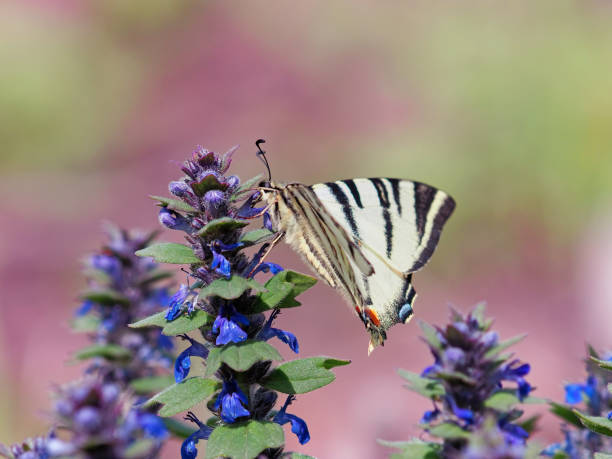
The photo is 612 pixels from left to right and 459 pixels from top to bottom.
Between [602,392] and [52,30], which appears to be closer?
[602,392]

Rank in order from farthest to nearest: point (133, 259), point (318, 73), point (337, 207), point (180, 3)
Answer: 1. point (180, 3)
2. point (318, 73)
3. point (133, 259)
4. point (337, 207)

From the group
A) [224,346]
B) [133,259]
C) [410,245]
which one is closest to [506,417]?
[224,346]

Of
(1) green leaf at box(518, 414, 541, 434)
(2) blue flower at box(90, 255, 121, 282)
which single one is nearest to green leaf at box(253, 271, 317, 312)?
(1) green leaf at box(518, 414, 541, 434)

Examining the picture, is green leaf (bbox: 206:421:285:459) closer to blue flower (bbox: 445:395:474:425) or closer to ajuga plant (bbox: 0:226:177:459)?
blue flower (bbox: 445:395:474:425)

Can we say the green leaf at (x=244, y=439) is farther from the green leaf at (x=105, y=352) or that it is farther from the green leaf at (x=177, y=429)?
the green leaf at (x=105, y=352)

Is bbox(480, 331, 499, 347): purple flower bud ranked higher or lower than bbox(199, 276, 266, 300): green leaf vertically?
→ lower

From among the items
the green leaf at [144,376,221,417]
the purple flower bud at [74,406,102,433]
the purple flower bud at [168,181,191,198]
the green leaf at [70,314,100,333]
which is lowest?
the purple flower bud at [74,406,102,433]

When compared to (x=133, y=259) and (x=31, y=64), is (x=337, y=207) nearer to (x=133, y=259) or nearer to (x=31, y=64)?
(x=133, y=259)
